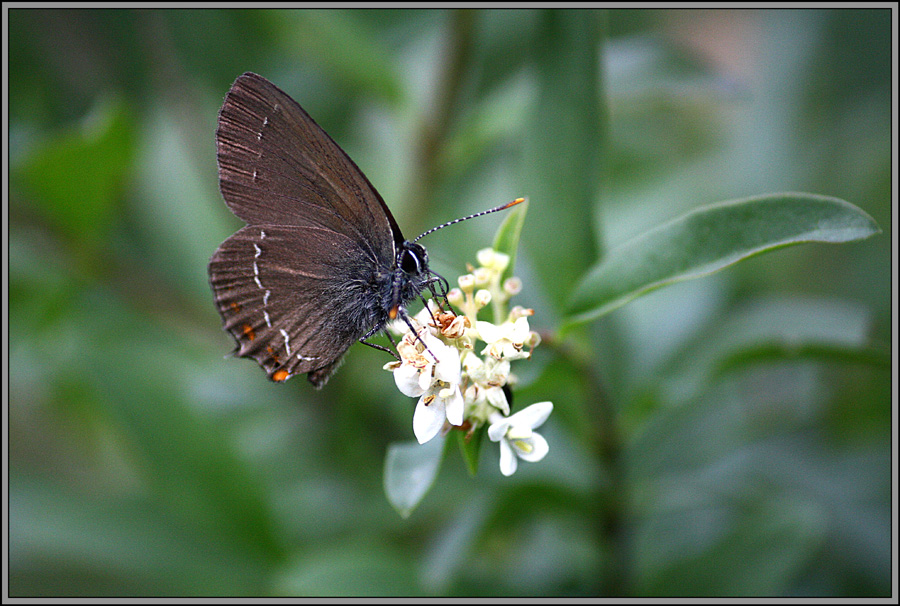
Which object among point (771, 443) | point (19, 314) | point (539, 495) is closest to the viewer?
point (539, 495)

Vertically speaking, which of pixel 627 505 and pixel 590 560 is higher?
pixel 627 505

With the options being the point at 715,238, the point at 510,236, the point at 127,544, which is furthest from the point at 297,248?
the point at 127,544

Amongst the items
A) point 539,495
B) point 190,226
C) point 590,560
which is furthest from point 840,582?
point 190,226

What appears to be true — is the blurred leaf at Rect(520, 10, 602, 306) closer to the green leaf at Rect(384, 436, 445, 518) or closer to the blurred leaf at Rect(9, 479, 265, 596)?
the green leaf at Rect(384, 436, 445, 518)

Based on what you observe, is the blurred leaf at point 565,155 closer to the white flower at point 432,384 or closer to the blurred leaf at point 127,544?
the white flower at point 432,384

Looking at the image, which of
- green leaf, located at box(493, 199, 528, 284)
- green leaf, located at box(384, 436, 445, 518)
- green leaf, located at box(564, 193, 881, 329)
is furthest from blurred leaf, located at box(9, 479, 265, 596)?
green leaf, located at box(564, 193, 881, 329)

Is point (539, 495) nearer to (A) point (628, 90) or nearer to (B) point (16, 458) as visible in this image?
(A) point (628, 90)

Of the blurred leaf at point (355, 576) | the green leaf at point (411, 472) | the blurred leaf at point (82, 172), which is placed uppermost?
the blurred leaf at point (82, 172)

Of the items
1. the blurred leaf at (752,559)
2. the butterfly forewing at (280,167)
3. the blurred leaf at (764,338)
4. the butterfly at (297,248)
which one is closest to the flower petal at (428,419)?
the butterfly at (297,248)
